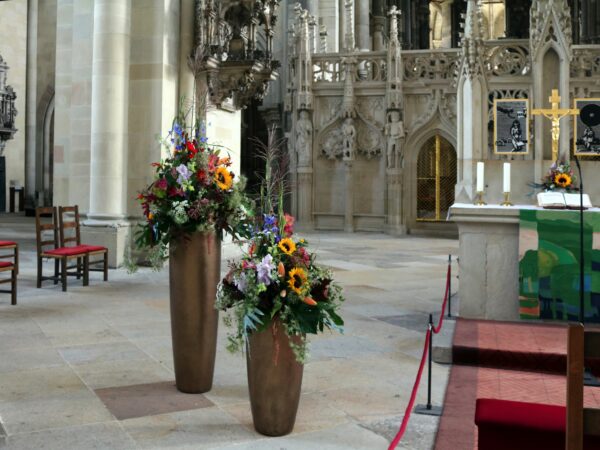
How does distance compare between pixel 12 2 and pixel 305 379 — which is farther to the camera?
pixel 12 2

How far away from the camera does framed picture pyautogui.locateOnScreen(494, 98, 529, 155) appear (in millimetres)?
12359

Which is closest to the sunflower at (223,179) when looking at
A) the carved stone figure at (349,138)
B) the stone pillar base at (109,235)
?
the stone pillar base at (109,235)

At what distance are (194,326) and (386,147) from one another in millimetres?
16440

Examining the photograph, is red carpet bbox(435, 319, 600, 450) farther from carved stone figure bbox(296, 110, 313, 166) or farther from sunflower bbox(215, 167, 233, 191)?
carved stone figure bbox(296, 110, 313, 166)

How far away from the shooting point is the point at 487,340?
5.93 m

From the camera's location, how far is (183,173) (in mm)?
4367

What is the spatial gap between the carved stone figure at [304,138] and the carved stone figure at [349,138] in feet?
3.84

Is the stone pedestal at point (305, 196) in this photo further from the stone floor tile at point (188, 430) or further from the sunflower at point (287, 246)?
the sunflower at point (287, 246)

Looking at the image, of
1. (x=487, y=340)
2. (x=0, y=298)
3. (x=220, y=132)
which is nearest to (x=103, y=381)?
(x=487, y=340)

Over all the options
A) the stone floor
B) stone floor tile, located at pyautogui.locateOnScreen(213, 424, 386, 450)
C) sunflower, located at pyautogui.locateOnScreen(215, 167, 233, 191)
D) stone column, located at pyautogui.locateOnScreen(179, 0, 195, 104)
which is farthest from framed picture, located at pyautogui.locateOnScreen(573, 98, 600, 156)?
stone floor tile, located at pyautogui.locateOnScreen(213, 424, 386, 450)

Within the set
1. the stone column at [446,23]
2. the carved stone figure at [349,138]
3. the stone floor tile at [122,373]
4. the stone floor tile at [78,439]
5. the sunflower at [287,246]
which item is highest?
the stone column at [446,23]

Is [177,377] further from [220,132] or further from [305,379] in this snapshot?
[220,132]

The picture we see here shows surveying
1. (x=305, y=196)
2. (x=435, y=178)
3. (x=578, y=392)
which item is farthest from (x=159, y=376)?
(x=435, y=178)

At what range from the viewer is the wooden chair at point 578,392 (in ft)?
6.38
